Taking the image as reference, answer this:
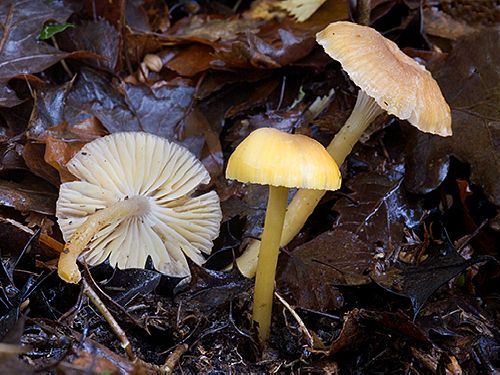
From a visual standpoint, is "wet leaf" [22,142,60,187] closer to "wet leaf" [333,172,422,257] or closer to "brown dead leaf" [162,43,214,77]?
"brown dead leaf" [162,43,214,77]

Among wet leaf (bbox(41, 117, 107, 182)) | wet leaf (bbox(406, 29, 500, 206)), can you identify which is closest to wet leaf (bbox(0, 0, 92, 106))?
wet leaf (bbox(41, 117, 107, 182))

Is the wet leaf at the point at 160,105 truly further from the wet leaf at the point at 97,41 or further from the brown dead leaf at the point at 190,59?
the wet leaf at the point at 97,41

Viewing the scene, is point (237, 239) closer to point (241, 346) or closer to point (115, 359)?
point (241, 346)

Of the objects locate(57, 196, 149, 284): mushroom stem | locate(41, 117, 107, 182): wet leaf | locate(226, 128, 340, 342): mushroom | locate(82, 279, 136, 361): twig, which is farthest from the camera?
locate(41, 117, 107, 182): wet leaf

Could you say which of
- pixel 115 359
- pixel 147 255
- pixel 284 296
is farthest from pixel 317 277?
pixel 115 359

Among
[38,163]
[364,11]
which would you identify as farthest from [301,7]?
[38,163]
